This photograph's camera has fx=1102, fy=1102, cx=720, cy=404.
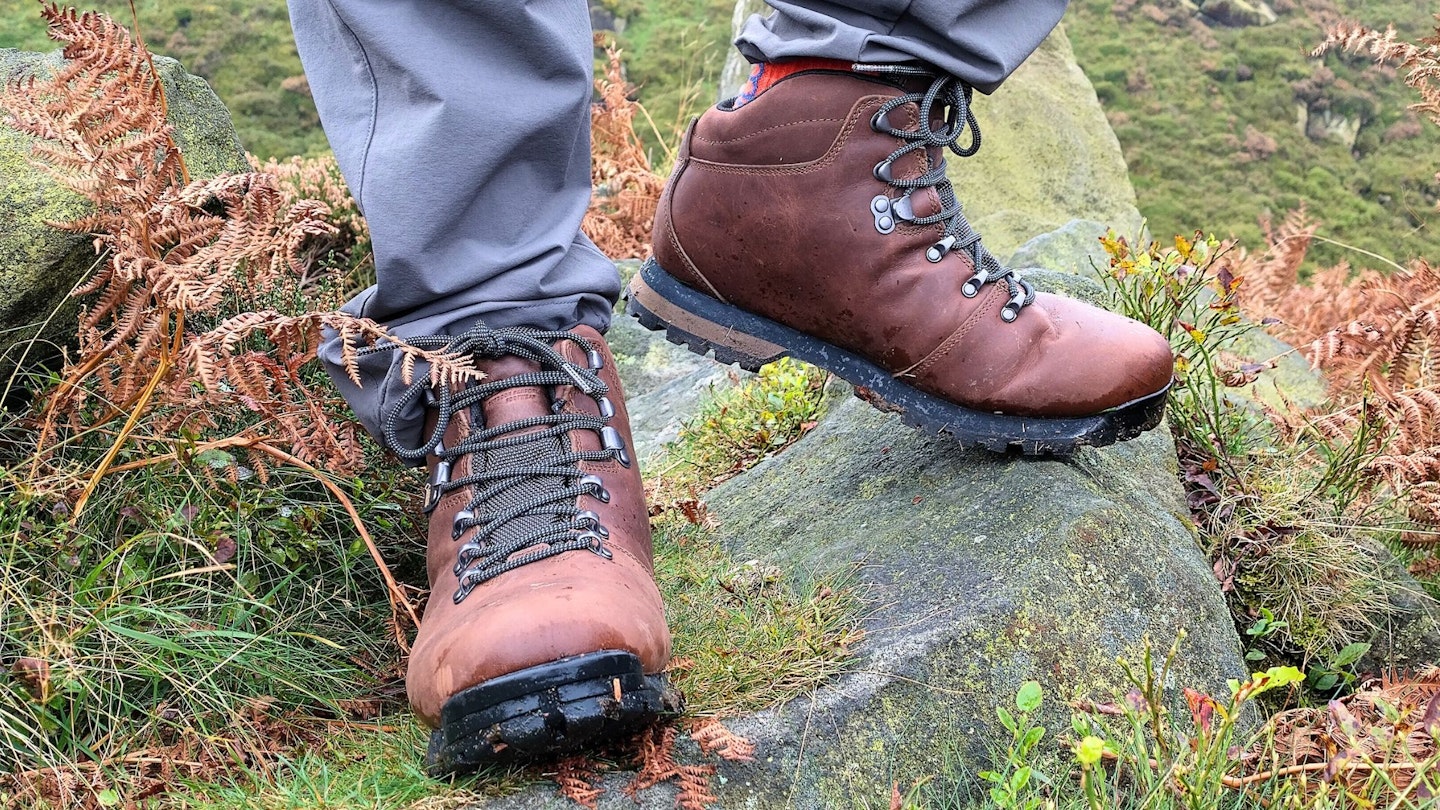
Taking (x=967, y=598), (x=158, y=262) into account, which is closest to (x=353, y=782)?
(x=158, y=262)

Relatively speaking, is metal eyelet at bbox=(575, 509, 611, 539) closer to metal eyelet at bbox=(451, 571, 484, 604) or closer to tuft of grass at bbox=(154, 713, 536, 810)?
metal eyelet at bbox=(451, 571, 484, 604)

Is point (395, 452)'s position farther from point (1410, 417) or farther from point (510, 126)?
point (1410, 417)

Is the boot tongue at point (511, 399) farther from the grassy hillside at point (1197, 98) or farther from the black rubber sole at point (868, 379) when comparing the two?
the grassy hillside at point (1197, 98)

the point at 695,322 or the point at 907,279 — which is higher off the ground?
the point at 907,279

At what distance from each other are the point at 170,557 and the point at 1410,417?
233 cm

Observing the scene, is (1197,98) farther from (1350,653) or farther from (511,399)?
(511,399)

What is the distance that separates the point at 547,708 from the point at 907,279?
1038 mm

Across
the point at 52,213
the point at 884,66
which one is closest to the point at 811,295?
the point at 884,66

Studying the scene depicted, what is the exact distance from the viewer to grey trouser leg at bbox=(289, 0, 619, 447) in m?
1.73

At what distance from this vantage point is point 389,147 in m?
1.75

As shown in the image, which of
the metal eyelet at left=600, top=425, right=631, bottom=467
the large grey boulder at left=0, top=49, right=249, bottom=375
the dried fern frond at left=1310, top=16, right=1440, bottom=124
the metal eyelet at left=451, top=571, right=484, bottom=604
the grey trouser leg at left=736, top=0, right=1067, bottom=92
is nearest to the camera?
the metal eyelet at left=451, top=571, right=484, bottom=604

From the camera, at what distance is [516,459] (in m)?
1.69

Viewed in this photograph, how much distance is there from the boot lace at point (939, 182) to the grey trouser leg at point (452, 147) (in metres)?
0.54

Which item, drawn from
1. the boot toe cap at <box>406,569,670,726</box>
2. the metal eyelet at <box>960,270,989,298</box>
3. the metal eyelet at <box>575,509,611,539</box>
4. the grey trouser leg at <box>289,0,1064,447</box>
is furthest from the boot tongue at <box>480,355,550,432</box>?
the metal eyelet at <box>960,270,989,298</box>
